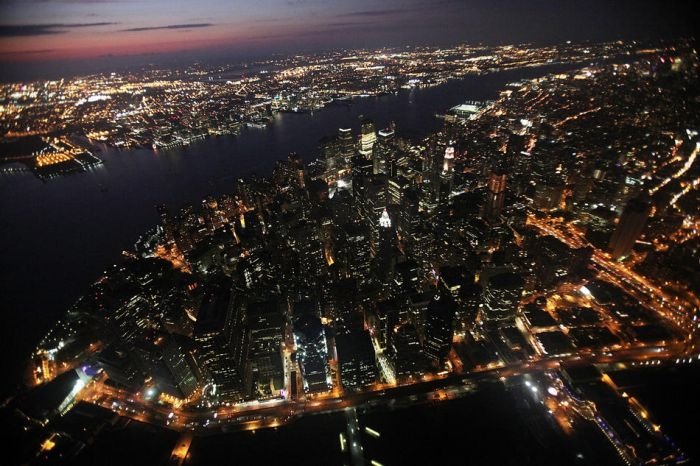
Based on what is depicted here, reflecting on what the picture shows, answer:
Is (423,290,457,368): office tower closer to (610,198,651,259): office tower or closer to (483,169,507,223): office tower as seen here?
(483,169,507,223): office tower

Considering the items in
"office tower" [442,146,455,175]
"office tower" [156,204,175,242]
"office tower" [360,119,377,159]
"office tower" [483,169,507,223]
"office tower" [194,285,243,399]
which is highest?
"office tower" [360,119,377,159]

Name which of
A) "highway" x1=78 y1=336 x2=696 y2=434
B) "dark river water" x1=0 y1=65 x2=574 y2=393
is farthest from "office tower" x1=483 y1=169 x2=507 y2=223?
"dark river water" x1=0 y1=65 x2=574 y2=393

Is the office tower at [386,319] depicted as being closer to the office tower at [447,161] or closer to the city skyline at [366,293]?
the city skyline at [366,293]

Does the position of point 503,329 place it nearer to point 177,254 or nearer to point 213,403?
point 213,403

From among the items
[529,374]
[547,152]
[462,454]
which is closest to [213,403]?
[462,454]

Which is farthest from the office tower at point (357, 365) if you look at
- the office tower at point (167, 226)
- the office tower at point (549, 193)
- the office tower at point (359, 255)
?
the office tower at point (549, 193)

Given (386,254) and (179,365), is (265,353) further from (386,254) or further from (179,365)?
(386,254)

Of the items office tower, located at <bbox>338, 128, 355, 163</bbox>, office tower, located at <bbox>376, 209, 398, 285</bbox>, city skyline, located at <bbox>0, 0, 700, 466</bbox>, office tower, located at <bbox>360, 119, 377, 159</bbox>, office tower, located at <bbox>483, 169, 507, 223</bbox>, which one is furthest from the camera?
office tower, located at <bbox>360, 119, 377, 159</bbox>
